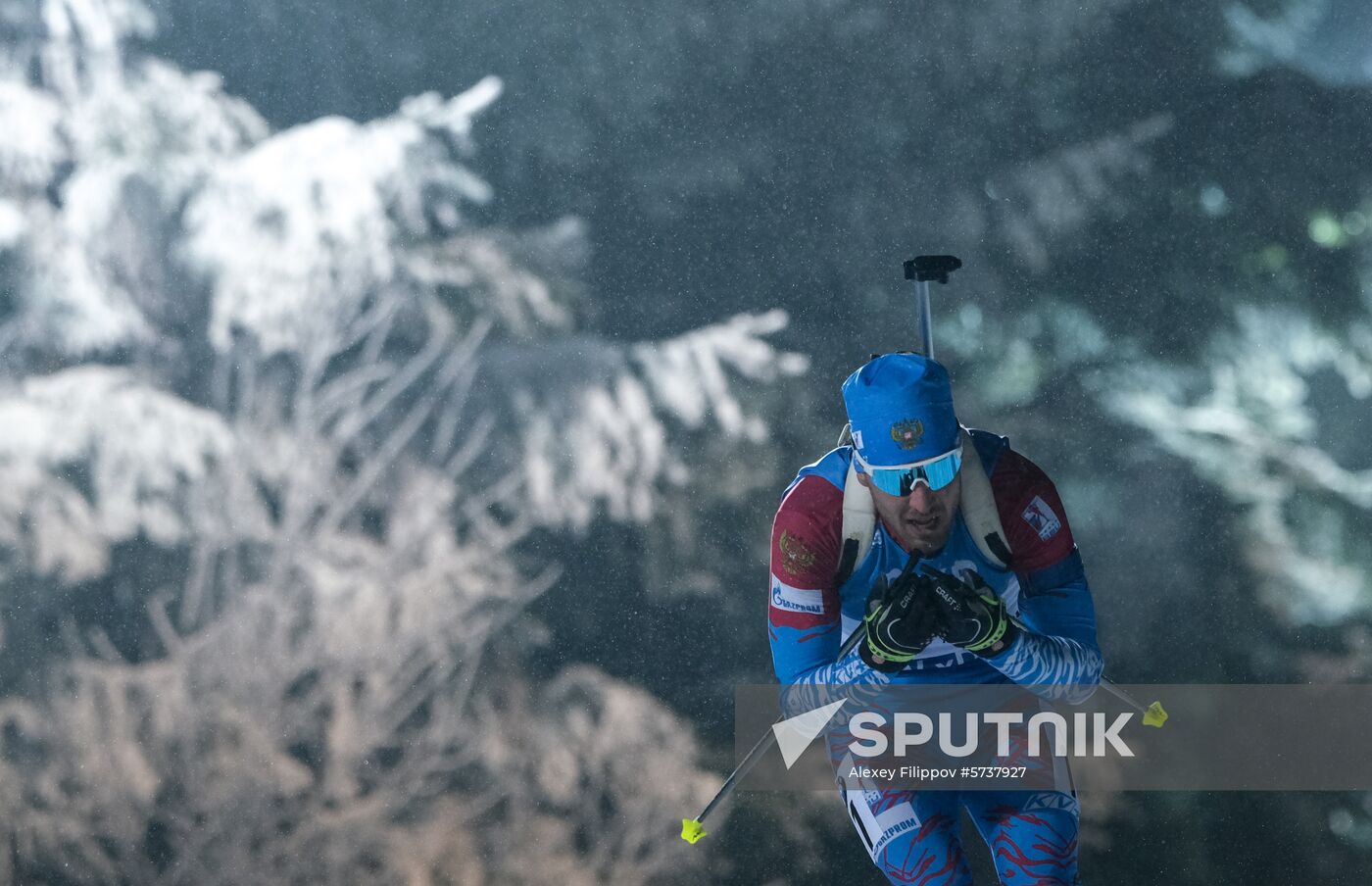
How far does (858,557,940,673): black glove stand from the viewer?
6.95 ft

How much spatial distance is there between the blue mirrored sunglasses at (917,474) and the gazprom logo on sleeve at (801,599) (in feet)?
0.86

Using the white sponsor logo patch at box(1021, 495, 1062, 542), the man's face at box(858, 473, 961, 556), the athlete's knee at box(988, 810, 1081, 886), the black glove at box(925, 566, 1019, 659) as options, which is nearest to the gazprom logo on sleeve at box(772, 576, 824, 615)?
the man's face at box(858, 473, 961, 556)

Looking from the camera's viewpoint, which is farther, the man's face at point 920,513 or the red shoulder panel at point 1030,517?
the red shoulder panel at point 1030,517

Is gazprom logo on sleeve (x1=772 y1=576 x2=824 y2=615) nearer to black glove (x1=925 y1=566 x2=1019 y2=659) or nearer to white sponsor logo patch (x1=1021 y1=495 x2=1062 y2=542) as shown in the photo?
black glove (x1=925 y1=566 x2=1019 y2=659)

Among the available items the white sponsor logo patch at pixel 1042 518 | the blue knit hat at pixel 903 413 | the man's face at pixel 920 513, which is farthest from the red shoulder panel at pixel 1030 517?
the blue knit hat at pixel 903 413

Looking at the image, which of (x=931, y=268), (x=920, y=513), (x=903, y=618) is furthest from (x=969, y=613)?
(x=931, y=268)

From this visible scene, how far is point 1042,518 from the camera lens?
8.05ft

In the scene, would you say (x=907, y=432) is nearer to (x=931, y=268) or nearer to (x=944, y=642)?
(x=944, y=642)

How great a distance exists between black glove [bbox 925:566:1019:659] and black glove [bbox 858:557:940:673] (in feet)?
0.06

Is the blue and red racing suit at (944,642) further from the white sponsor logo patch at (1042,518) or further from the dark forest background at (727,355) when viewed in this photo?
the dark forest background at (727,355)

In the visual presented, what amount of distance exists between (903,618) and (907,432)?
361mm

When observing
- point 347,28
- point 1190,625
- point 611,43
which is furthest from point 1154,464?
point 347,28

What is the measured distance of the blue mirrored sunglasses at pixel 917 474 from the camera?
2.32 m

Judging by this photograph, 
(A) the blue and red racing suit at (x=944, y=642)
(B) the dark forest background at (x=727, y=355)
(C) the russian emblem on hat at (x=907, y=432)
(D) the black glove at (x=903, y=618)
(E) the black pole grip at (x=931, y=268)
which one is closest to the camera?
(D) the black glove at (x=903, y=618)
